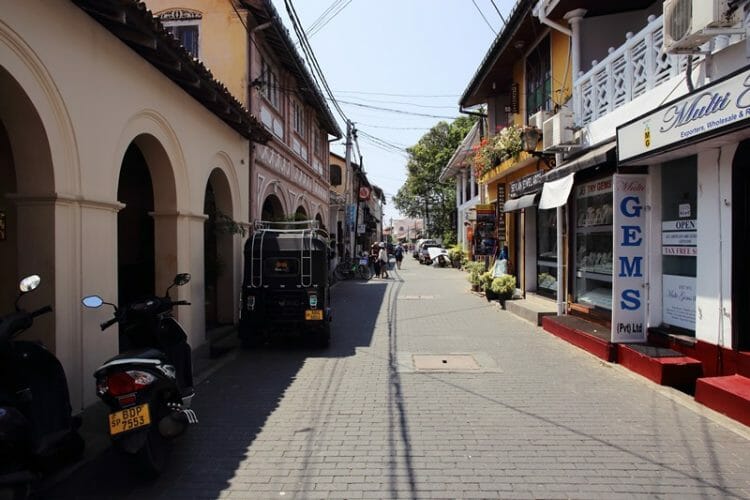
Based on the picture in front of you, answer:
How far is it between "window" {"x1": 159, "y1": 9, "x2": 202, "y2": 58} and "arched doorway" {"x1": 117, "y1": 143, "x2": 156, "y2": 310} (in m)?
3.55

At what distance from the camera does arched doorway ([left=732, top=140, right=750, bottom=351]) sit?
5711mm

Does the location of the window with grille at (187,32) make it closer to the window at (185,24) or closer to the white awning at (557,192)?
the window at (185,24)

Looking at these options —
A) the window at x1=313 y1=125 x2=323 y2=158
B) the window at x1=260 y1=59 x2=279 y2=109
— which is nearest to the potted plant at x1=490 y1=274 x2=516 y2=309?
the window at x1=260 y1=59 x2=279 y2=109

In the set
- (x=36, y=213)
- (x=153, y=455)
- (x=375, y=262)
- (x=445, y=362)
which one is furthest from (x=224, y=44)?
(x=375, y=262)

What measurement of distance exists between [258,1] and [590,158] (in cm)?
753

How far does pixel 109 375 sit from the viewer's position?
3.84 m

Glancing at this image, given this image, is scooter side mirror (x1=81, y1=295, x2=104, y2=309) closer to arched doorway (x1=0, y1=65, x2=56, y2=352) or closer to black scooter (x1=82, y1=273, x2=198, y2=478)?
black scooter (x1=82, y1=273, x2=198, y2=478)

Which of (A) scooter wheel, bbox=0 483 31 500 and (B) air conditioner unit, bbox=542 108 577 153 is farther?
(B) air conditioner unit, bbox=542 108 577 153

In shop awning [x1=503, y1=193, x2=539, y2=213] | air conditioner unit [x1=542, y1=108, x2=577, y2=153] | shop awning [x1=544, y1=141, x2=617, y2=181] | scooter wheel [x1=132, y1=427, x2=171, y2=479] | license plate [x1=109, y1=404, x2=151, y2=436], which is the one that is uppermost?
air conditioner unit [x1=542, y1=108, x2=577, y2=153]

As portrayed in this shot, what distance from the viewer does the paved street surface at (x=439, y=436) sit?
3.92 meters

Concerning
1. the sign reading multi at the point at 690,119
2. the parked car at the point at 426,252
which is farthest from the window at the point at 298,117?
the parked car at the point at 426,252

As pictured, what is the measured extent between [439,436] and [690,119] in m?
4.13

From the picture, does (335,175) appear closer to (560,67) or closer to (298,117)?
(298,117)

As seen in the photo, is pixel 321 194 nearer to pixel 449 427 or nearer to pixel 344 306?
pixel 344 306
